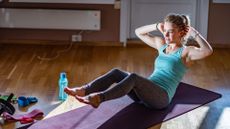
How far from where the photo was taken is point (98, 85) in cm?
296

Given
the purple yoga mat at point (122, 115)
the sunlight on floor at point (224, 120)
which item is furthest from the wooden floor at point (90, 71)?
the purple yoga mat at point (122, 115)

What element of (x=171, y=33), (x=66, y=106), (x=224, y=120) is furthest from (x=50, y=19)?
(x=224, y=120)

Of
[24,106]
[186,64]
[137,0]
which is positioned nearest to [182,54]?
[186,64]

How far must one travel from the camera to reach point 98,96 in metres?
2.79

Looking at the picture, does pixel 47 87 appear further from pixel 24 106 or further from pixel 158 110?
pixel 158 110

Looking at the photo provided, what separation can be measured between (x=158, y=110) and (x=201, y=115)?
558mm

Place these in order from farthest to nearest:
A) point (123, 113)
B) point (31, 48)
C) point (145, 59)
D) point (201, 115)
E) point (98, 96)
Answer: point (31, 48) → point (145, 59) → point (201, 115) → point (123, 113) → point (98, 96)

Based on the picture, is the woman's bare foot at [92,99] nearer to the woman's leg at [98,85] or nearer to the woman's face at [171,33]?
the woman's leg at [98,85]

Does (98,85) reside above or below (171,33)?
below

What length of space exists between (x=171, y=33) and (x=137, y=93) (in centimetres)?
45

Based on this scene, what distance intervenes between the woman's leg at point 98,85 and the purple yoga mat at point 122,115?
0.61 ft

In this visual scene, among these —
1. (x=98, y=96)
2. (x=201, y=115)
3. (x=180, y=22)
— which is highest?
(x=180, y=22)

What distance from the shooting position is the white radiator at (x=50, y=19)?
519cm

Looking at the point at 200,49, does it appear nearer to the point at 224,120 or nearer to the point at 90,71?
the point at 224,120
